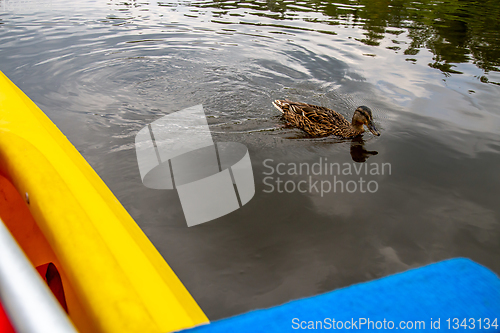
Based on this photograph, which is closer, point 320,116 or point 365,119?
point 365,119

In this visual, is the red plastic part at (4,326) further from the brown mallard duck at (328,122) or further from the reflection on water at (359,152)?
the brown mallard duck at (328,122)

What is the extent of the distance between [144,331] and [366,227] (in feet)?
7.67

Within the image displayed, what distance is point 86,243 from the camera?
1.25 metres

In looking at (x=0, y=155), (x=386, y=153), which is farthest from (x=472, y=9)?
(x=0, y=155)

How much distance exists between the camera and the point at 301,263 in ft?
8.32

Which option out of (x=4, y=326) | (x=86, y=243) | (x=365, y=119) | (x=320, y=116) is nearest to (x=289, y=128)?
(x=320, y=116)

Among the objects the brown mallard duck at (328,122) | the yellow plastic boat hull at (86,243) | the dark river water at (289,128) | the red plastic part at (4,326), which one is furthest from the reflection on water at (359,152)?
the red plastic part at (4,326)

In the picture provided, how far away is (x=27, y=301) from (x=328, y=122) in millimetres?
4209

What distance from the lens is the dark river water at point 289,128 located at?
260 cm

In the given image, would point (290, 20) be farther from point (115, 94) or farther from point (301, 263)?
point (301, 263)

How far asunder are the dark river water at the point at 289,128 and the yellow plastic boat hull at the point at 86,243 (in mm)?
973

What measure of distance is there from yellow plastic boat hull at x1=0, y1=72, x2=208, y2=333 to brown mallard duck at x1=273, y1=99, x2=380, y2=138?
3.12 m

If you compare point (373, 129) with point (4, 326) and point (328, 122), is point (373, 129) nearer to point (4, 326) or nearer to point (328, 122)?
point (328, 122)

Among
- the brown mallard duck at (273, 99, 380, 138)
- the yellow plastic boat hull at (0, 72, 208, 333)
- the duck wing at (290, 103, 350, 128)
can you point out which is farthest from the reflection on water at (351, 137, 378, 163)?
the yellow plastic boat hull at (0, 72, 208, 333)
